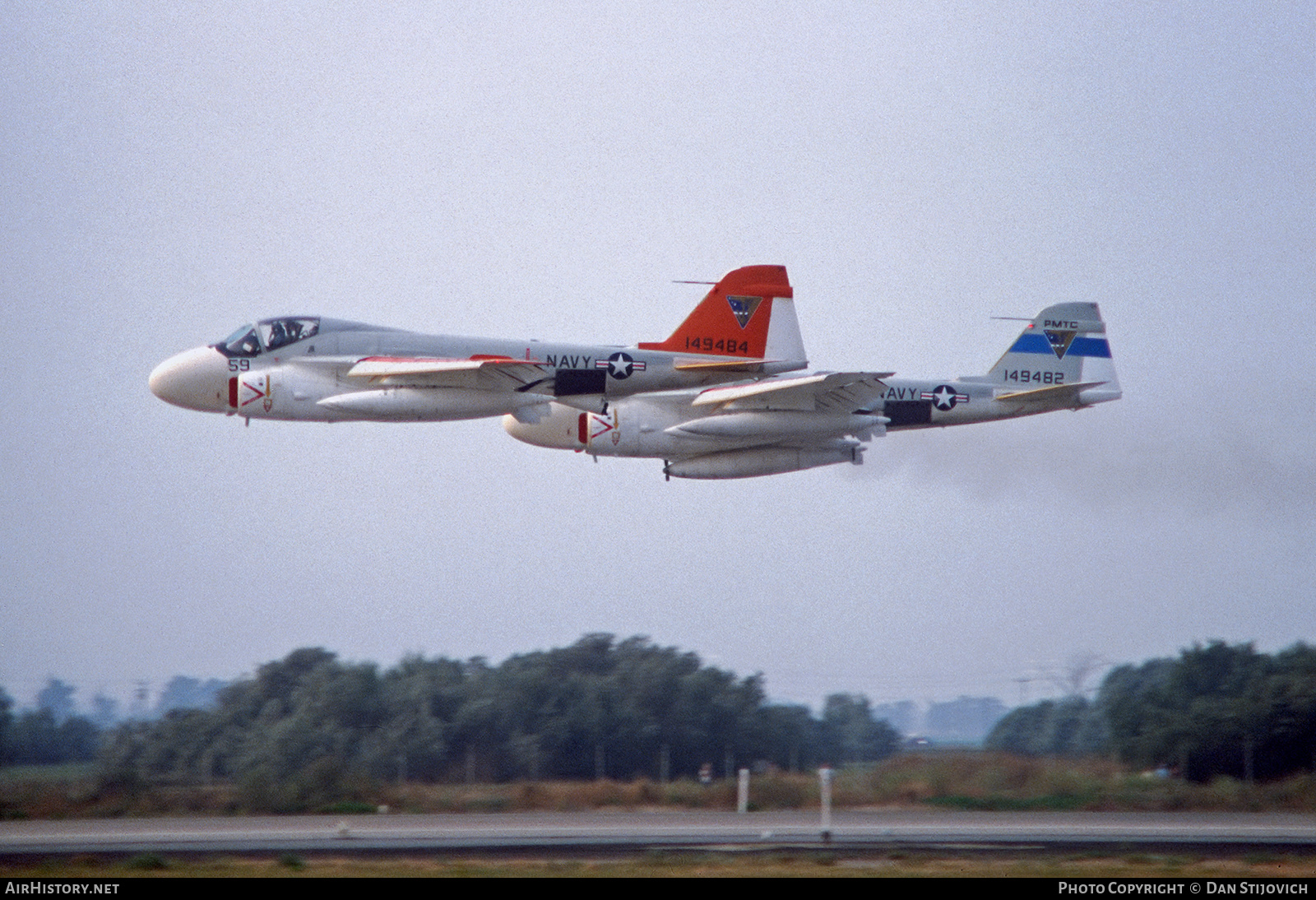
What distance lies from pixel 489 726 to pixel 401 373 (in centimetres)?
1073

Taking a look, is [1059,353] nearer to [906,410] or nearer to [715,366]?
[906,410]

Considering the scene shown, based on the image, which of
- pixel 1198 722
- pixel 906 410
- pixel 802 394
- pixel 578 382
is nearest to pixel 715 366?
pixel 802 394

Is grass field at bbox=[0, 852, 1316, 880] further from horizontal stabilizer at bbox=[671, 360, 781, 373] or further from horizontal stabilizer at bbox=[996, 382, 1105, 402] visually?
horizontal stabilizer at bbox=[996, 382, 1105, 402]

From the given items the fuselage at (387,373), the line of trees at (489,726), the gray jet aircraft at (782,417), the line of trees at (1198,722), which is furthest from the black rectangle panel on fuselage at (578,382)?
the line of trees at (1198,722)

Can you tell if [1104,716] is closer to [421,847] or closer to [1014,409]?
[1014,409]

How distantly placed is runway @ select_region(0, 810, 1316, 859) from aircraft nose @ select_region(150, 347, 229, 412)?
9.85 m

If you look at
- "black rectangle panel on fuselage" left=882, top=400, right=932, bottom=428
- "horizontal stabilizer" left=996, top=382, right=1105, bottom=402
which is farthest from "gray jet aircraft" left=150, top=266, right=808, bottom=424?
"horizontal stabilizer" left=996, top=382, right=1105, bottom=402

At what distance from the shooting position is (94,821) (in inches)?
1143

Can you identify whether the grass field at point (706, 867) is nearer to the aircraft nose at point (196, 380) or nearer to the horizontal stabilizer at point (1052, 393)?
the aircraft nose at point (196, 380)

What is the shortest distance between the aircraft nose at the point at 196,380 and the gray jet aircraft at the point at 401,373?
19 millimetres

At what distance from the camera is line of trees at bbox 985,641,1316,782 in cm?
3666

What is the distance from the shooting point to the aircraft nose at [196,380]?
112 ft

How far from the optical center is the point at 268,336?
34.4m

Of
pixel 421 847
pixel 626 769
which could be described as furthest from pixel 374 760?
pixel 421 847
